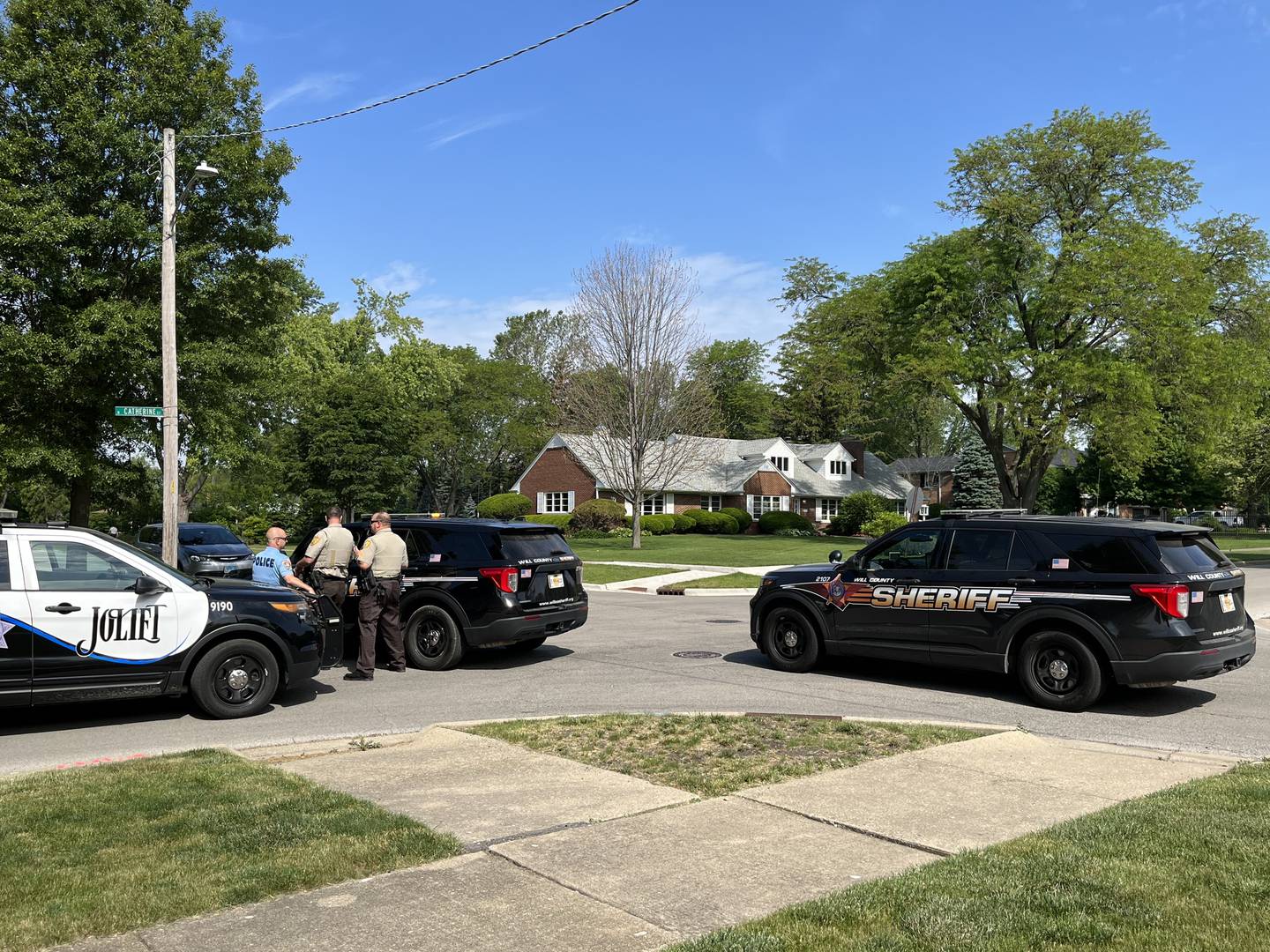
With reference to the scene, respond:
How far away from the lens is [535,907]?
14.0ft

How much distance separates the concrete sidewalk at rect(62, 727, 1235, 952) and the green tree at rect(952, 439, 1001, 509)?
63688 mm

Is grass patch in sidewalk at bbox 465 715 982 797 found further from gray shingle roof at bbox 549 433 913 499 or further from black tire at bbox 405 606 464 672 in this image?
gray shingle roof at bbox 549 433 913 499

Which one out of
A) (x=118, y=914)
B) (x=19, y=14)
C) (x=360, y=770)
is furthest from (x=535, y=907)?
(x=19, y=14)

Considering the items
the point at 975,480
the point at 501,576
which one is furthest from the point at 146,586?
the point at 975,480

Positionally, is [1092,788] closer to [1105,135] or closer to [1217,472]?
[1105,135]

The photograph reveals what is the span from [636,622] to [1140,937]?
1304cm

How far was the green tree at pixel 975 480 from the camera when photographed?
68.6m

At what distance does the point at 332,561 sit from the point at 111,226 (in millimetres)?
12196

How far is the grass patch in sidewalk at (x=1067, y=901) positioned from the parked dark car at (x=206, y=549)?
2044 cm

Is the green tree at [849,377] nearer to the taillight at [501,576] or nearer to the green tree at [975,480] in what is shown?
Result: the green tree at [975,480]

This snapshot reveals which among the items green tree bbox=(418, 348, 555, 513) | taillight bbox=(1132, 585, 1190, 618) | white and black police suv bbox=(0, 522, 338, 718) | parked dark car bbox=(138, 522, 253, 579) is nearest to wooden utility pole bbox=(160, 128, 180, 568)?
parked dark car bbox=(138, 522, 253, 579)

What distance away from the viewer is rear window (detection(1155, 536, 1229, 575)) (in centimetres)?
895

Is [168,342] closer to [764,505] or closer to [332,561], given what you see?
[332,561]

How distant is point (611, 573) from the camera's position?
27.1m
